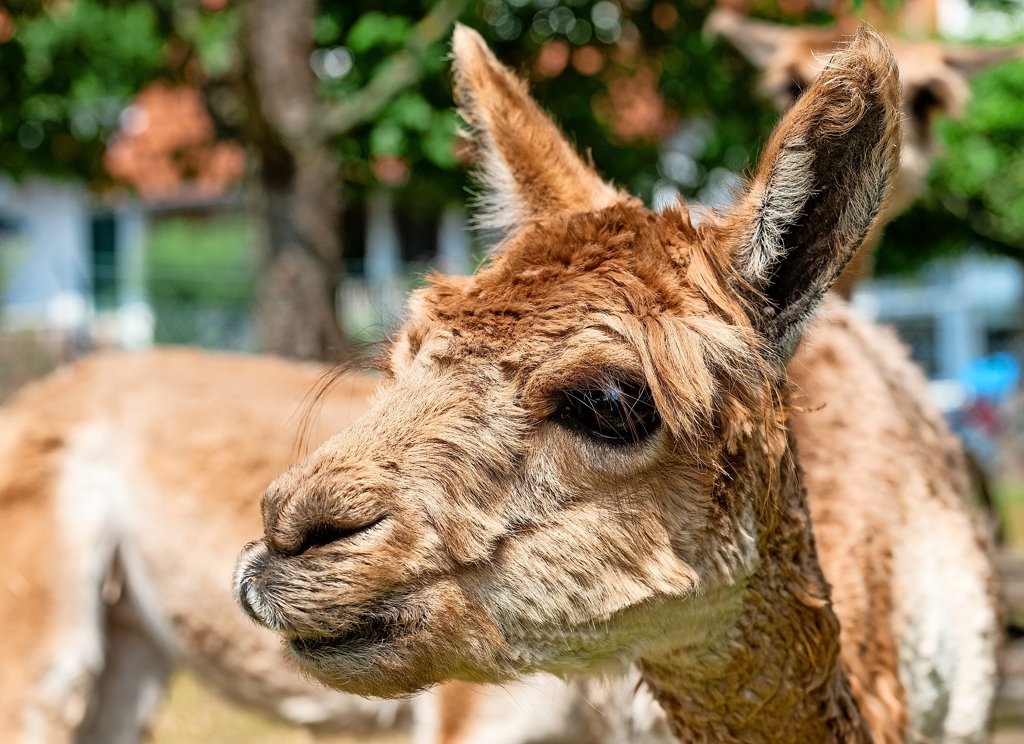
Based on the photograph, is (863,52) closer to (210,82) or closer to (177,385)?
(177,385)

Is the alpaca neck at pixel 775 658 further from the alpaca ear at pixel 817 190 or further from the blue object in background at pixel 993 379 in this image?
the blue object in background at pixel 993 379

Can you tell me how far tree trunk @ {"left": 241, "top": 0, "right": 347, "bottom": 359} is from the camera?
6.71m

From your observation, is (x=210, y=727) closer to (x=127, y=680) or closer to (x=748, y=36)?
(x=127, y=680)

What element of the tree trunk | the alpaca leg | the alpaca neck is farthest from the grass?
the alpaca neck

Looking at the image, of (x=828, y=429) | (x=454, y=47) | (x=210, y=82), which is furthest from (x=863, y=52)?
(x=210, y=82)

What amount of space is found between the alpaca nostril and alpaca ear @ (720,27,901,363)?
0.94 metres

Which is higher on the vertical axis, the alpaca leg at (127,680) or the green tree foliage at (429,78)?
the green tree foliage at (429,78)

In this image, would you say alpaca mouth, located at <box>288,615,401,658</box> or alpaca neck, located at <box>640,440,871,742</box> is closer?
alpaca mouth, located at <box>288,615,401,658</box>

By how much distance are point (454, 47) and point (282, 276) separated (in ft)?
13.3

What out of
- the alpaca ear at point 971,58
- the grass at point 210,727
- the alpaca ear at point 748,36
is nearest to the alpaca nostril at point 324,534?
the grass at point 210,727

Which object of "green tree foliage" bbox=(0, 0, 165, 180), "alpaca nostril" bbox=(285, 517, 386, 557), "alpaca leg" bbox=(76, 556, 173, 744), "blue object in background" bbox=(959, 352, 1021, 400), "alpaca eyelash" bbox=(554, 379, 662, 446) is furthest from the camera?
"blue object in background" bbox=(959, 352, 1021, 400)

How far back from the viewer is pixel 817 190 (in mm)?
2375

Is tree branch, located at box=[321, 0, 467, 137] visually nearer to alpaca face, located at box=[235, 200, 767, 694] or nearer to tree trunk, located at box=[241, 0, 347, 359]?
tree trunk, located at box=[241, 0, 347, 359]

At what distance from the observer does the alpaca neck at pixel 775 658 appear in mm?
2521
